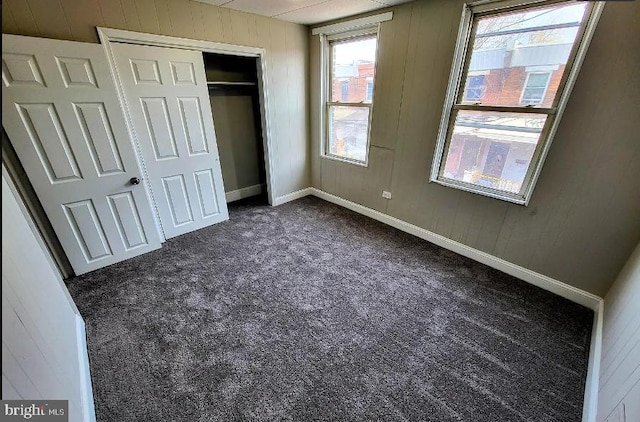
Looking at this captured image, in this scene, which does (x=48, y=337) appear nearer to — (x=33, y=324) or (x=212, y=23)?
(x=33, y=324)

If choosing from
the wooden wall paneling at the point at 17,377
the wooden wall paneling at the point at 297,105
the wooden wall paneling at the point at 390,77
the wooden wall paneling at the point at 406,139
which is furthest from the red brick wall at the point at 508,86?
the wooden wall paneling at the point at 17,377

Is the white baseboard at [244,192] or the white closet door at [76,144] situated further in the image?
the white baseboard at [244,192]

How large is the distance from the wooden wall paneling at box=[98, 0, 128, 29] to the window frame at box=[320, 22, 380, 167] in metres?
2.05

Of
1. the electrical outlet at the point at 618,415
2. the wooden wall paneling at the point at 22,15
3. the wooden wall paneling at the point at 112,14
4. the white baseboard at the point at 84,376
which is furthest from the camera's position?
the wooden wall paneling at the point at 112,14

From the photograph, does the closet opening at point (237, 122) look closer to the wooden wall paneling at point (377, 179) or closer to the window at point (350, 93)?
the window at point (350, 93)

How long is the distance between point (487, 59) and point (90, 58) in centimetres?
321

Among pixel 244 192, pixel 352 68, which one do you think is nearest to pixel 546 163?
pixel 352 68

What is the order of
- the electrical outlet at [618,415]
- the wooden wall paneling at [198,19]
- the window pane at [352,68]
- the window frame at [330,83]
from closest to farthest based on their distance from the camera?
the electrical outlet at [618,415] < the wooden wall paneling at [198,19] < the window frame at [330,83] < the window pane at [352,68]

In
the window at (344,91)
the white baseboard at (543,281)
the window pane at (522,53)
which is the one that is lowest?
the white baseboard at (543,281)

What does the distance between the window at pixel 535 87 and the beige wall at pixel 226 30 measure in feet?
8.24

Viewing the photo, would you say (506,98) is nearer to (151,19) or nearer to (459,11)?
(459,11)

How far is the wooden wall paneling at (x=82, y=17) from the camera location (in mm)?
2252

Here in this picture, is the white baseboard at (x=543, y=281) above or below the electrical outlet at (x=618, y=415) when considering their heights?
below

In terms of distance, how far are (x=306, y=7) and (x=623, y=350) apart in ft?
11.5
